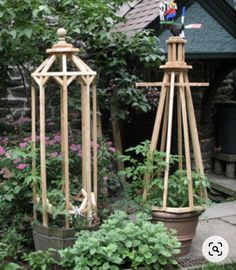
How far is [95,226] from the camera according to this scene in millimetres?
3762

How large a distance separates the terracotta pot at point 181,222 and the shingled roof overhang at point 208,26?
2.46 meters

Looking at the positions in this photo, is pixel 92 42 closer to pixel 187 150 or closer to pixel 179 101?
pixel 179 101

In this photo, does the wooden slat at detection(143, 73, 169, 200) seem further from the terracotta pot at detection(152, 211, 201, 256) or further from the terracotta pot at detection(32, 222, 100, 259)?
the terracotta pot at detection(32, 222, 100, 259)

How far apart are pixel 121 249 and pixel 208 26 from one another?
351 cm

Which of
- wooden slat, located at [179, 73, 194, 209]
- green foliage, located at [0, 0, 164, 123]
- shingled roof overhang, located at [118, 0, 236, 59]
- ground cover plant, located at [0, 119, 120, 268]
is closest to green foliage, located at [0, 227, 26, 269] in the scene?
ground cover plant, located at [0, 119, 120, 268]

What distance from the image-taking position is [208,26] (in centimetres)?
599

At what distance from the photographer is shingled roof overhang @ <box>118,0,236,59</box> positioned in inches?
231

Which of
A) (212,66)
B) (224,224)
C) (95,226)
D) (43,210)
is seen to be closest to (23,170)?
(43,210)

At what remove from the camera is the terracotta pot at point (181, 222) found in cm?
392

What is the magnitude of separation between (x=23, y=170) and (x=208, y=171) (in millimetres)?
3977

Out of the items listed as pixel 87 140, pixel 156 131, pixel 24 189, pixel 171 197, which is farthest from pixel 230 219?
pixel 24 189

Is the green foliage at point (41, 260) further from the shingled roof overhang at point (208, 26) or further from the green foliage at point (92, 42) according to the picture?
the shingled roof overhang at point (208, 26)

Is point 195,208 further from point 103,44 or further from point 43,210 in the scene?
point 103,44

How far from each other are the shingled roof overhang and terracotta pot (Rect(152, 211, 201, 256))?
96.9 inches
